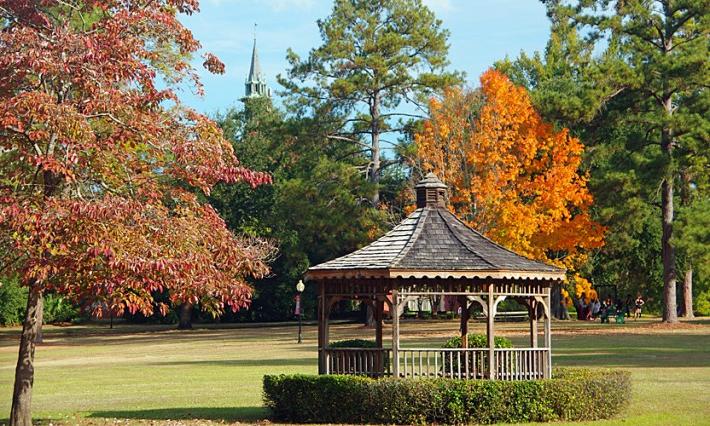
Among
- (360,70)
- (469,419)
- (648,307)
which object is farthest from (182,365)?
(648,307)

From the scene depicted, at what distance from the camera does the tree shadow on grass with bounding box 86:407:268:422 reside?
813 inches

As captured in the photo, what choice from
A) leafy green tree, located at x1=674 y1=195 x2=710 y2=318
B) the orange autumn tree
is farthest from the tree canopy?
leafy green tree, located at x1=674 y1=195 x2=710 y2=318

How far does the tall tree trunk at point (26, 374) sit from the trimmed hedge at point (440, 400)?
4.72 metres

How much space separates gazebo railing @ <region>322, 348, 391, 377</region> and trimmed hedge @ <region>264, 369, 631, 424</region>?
3.33 ft

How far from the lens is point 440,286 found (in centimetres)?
2144

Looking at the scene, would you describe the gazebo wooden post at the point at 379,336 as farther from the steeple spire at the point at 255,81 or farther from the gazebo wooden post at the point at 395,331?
the steeple spire at the point at 255,81

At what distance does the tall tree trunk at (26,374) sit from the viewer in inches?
745

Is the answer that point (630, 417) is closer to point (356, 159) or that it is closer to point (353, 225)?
point (353, 225)

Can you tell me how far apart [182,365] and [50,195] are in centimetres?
1824

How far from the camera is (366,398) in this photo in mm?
19438

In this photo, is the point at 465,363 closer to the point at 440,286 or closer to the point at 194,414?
the point at 440,286

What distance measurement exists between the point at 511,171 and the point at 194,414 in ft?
104

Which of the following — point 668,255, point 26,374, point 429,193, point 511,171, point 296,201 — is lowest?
point 26,374

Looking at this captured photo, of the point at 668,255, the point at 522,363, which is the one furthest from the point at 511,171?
the point at 522,363
